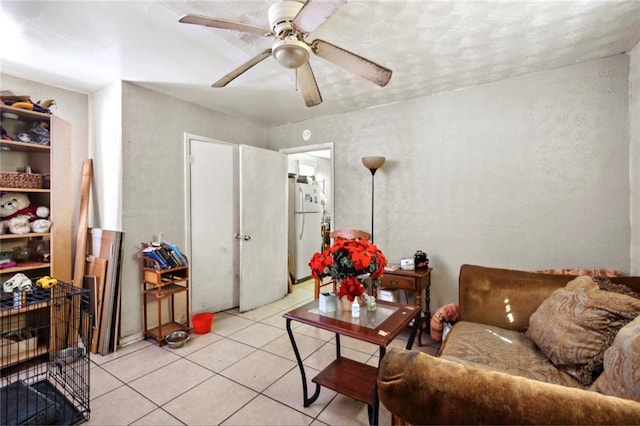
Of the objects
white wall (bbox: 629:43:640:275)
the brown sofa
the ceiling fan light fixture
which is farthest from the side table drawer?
the ceiling fan light fixture

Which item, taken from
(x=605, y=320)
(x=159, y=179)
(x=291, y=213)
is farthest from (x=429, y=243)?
(x=159, y=179)

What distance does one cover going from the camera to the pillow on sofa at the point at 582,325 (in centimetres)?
142

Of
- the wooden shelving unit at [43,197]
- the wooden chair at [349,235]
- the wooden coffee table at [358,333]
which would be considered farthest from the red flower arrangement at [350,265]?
the wooden shelving unit at [43,197]

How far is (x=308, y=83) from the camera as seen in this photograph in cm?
184

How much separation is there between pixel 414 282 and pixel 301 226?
2.58 m

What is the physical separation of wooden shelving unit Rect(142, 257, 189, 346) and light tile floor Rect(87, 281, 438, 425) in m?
0.14

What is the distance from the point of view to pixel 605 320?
1459 millimetres

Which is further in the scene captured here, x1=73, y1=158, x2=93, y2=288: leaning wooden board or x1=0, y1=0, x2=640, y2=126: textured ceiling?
x1=73, y1=158, x2=93, y2=288: leaning wooden board

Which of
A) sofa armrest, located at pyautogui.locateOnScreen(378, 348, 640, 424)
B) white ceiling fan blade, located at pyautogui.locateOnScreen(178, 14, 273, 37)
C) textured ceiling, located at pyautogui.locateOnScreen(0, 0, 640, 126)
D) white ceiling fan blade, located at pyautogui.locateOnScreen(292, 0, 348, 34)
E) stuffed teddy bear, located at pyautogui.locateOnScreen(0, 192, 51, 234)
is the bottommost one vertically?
sofa armrest, located at pyautogui.locateOnScreen(378, 348, 640, 424)

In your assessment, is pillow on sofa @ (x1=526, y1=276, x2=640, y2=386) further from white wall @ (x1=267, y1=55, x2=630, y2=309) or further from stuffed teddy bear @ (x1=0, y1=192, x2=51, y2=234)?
stuffed teddy bear @ (x1=0, y1=192, x2=51, y2=234)

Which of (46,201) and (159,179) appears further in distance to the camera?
(159,179)

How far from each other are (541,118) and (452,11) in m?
1.47

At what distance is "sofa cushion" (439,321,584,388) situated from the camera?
1.52 m

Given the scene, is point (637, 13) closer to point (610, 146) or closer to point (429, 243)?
point (610, 146)
